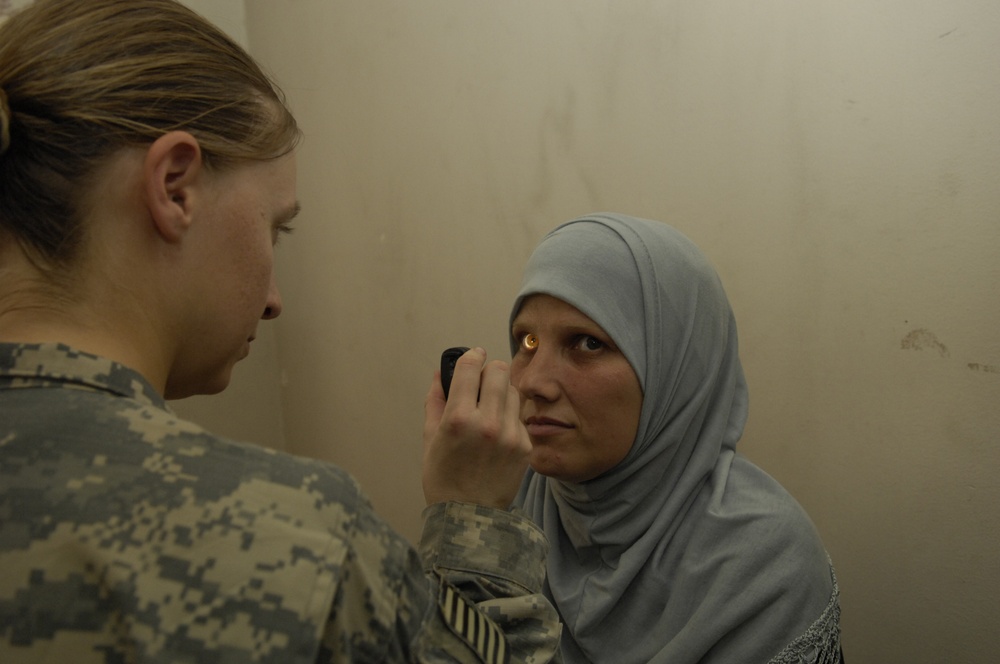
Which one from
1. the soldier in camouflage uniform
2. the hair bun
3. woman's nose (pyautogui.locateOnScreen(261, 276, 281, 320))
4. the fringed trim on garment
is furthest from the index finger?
the fringed trim on garment

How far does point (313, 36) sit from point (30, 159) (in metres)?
1.69

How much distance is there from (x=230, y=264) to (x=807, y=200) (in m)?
1.08

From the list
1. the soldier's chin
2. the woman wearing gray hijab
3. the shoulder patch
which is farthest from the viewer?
the woman wearing gray hijab

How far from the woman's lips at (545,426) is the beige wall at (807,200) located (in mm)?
497

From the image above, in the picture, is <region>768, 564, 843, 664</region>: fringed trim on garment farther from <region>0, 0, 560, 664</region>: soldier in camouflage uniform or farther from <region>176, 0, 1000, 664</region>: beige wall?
<region>0, 0, 560, 664</region>: soldier in camouflage uniform

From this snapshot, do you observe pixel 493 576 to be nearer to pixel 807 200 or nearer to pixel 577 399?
pixel 577 399

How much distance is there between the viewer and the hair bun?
592 mm

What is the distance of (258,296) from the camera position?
2.34 ft

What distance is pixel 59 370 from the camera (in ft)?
1.85

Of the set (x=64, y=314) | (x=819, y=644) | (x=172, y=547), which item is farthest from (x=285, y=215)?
(x=819, y=644)

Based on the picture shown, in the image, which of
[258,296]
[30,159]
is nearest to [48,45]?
[30,159]

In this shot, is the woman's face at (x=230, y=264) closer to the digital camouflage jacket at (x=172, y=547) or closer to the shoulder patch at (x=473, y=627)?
the digital camouflage jacket at (x=172, y=547)

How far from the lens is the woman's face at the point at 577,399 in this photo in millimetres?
1194

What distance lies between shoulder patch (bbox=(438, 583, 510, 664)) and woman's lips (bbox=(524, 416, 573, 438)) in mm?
593
